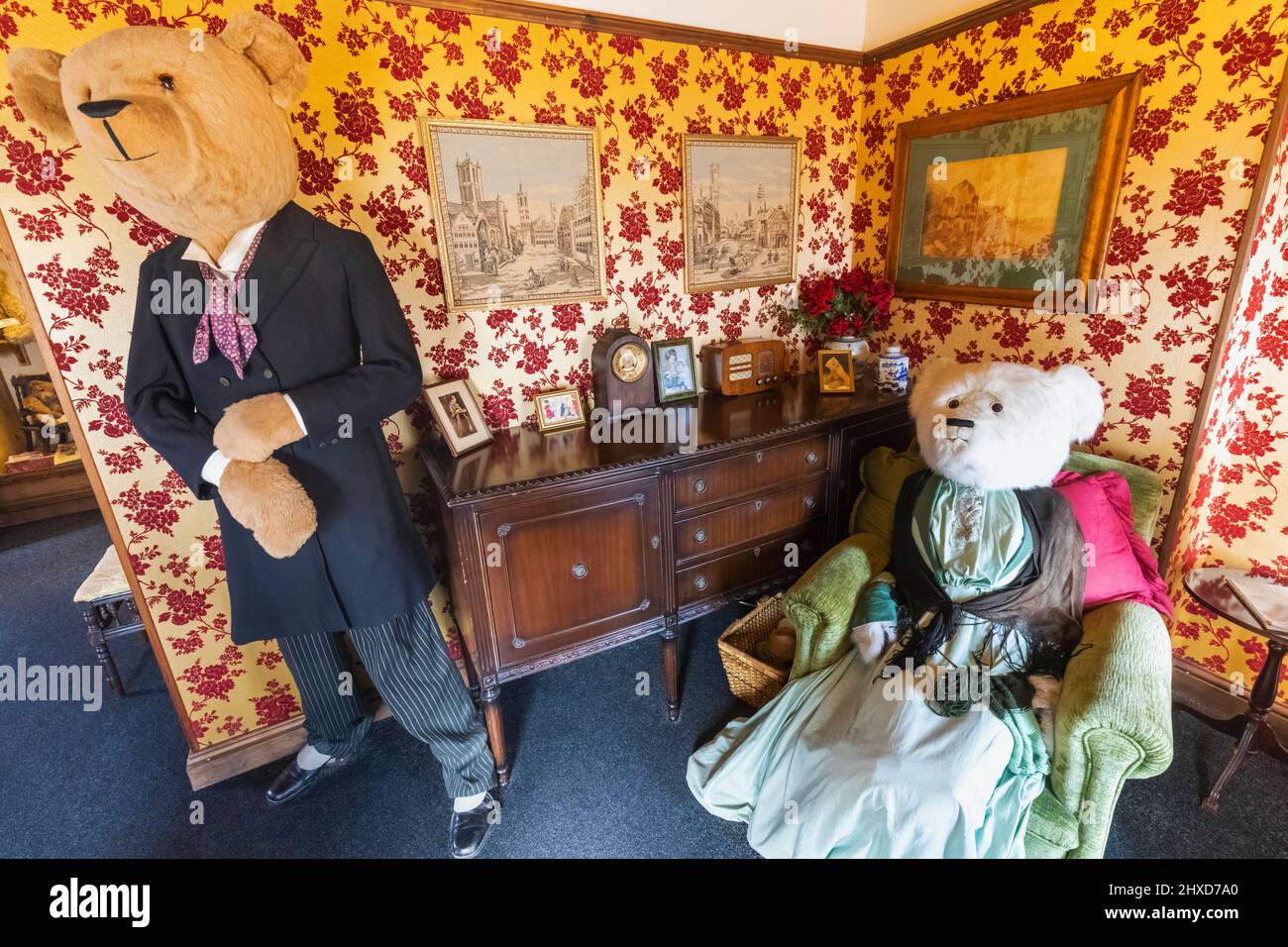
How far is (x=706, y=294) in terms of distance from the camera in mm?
2176

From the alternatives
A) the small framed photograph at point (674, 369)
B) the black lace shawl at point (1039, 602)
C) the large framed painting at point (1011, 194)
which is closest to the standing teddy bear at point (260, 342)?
the small framed photograph at point (674, 369)

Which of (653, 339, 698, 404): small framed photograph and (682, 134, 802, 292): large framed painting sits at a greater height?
(682, 134, 802, 292): large framed painting

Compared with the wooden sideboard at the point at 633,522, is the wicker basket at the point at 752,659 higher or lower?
lower

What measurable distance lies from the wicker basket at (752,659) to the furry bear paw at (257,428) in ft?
4.53

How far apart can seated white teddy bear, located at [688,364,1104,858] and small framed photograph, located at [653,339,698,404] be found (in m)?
0.75

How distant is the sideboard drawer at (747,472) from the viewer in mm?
1700

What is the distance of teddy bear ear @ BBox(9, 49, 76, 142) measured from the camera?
1035 mm

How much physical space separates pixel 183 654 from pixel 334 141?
147 centimetres

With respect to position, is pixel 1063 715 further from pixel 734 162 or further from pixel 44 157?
pixel 44 157

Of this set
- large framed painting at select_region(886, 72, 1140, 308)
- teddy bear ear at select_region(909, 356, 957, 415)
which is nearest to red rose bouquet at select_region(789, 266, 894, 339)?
large framed painting at select_region(886, 72, 1140, 308)

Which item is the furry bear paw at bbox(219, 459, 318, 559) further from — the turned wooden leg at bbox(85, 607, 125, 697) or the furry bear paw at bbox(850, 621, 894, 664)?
the turned wooden leg at bbox(85, 607, 125, 697)

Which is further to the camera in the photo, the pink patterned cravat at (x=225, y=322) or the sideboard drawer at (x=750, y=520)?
the sideboard drawer at (x=750, y=520)

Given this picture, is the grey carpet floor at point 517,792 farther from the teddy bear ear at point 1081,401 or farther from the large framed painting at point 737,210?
the large framed painting at point 737,210
